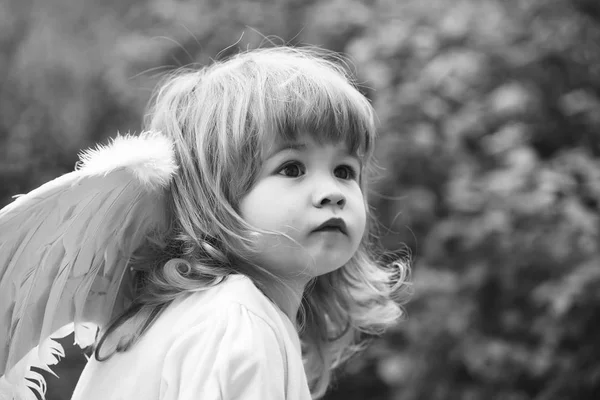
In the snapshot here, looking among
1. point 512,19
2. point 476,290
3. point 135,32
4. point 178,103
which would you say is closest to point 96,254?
point 178,103

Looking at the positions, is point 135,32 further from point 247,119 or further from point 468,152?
point 247,119

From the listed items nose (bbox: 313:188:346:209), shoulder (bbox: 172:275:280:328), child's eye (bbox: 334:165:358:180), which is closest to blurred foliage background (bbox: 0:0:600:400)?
child's eye (bbox: 334:165:358:180)

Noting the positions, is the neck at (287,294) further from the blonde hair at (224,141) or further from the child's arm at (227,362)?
the child's arm at (227,362)

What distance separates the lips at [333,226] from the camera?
1.43 meters

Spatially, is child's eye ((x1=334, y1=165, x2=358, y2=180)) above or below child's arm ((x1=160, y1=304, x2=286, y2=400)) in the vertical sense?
above

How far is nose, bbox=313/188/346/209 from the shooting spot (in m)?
1.42

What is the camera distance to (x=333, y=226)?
4.76 feet

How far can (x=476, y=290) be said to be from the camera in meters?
3.14

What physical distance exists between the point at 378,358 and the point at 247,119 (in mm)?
2053

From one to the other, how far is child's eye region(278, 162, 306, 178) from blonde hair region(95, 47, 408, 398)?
0.05 m

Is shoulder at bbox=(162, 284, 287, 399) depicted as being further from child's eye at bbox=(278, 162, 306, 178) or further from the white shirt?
child's eye at bbox=(278, 162, 306, 178)

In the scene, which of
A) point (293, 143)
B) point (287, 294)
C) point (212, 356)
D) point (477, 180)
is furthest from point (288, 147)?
point (477, 180)

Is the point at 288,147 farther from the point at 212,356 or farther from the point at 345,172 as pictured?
the point at 212,356

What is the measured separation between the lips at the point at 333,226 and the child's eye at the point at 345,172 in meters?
0.11
